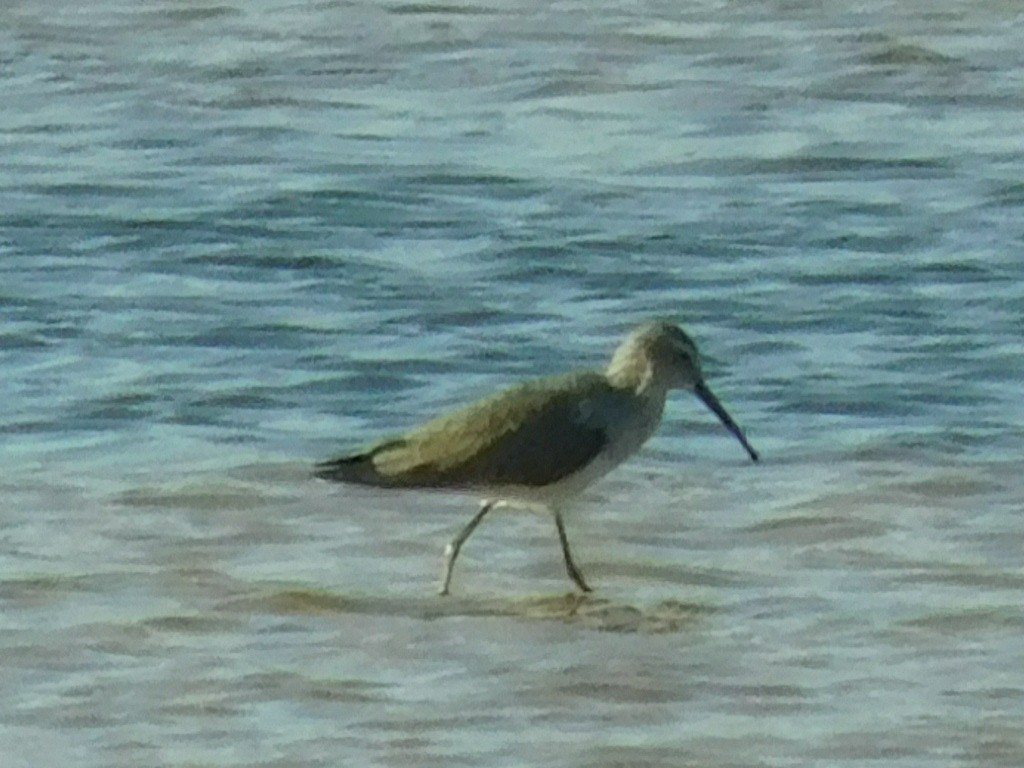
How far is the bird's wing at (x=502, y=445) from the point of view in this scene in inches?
346

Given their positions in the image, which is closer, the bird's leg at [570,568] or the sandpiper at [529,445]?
the bird's leg at [570,568]

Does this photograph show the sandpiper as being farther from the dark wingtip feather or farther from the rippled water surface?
the rippled water surface

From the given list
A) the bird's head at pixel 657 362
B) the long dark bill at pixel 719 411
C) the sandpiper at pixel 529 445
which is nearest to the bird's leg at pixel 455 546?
the sandpiper at pixel 529 445

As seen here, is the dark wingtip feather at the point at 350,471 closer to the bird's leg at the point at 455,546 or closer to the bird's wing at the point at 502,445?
the bird's wing at the point at 502,445

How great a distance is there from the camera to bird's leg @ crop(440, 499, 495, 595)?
8.48 meters

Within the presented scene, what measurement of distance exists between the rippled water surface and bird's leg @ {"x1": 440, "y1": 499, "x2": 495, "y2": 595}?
3.1 inches

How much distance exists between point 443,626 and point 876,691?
3.85ft

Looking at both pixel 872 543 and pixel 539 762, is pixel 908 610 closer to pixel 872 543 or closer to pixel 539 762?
pixel 872 543

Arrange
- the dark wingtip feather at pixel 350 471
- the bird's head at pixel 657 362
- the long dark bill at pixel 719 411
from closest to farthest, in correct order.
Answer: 1. the dark wingtip feather at pixel 350 471
2. the bird's head at pixel 657 362
3. the long dark bill at pixel 719 411

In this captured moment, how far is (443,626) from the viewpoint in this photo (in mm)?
8125

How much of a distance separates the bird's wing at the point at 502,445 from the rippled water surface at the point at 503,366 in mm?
229

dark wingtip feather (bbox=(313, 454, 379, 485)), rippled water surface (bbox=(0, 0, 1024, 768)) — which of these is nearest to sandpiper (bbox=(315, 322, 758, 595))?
dark wingtip feather (bbox=(313, 454, 379, 485))

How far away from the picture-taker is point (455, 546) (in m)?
8.56

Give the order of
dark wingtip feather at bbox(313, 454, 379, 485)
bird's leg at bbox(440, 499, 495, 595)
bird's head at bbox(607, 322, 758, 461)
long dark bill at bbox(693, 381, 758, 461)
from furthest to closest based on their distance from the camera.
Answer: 1. long dark bill at bbox(693, 381, 758, 461)
2. bird's head at bbox(607, 322, 758, 461)
3. dark wingtip feather at bbox(313, 454, 379, 485)
4. bird's leg at bbox(440, 499, 495, 595)
